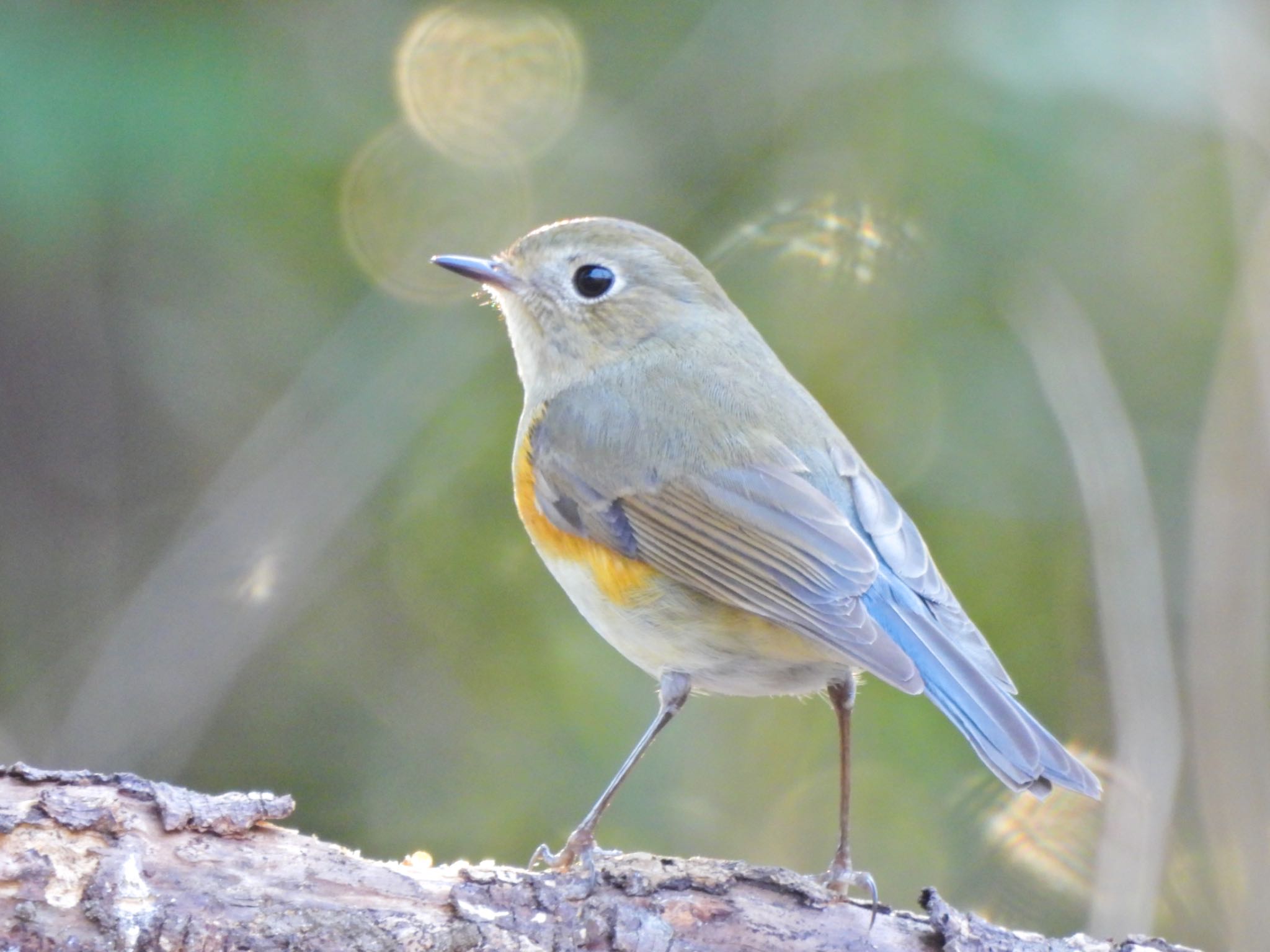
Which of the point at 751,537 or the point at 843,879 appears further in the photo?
the point at 751,537

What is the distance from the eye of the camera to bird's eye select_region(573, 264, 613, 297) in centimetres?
372

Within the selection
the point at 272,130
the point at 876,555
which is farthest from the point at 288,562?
the point at 876,555

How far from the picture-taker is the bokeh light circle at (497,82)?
4785mm

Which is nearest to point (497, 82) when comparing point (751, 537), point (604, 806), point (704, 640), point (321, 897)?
point (751, 537)

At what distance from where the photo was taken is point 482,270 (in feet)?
12.0

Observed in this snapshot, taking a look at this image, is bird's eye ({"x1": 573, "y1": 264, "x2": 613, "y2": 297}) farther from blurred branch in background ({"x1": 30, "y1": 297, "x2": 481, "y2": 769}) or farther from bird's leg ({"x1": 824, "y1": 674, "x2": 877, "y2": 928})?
bird's leg ({"x1": 824, "y1": 674, "x2": 877, "y2": 928})

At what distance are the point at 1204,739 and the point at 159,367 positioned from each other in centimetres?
364

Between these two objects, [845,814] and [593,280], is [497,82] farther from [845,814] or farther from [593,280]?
[845,814]

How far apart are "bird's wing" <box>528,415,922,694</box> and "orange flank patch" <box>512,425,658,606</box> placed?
0.02m

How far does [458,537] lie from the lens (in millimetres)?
4762

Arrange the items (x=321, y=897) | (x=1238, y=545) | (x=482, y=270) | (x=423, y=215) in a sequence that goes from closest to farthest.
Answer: (x=321, y=897) < (x=482, y=270) < (x=1238, y=545) < (x=423, y=215)

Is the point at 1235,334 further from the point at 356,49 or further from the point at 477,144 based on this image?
the point at 356,49

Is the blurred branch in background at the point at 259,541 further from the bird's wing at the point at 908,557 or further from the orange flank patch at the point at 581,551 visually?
the bird's wing at the point at 908,557

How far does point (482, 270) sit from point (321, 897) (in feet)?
5.84
